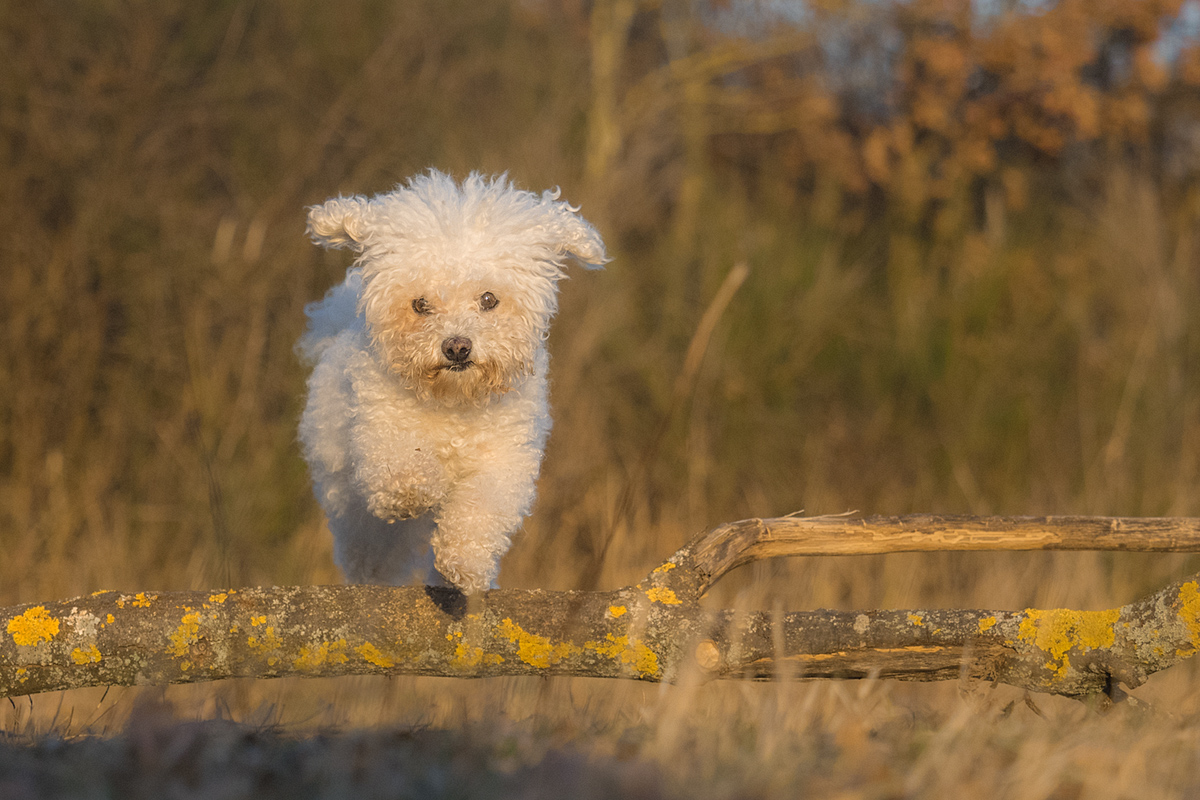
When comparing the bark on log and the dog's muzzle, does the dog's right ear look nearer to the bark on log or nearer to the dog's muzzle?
the dog's muzzle

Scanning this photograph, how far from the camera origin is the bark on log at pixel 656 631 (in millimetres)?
2738

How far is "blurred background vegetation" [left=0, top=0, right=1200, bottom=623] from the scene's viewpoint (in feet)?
24.9

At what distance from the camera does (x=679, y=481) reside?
9.05m

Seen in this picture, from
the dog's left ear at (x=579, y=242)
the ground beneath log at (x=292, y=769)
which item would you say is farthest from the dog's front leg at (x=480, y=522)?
the dog's left ear at (x=579, y=242)

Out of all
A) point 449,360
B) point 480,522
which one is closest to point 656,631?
point 480,522

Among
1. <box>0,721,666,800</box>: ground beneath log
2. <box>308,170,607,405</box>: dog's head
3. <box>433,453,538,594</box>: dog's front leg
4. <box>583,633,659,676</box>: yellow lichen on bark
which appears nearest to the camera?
<box>0,721,666,800</box>: ground beneath log

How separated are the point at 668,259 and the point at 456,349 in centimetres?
665

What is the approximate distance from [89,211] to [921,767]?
7.06 meters

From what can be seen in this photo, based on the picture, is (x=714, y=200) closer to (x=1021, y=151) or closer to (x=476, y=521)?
(x=1021, y=151)

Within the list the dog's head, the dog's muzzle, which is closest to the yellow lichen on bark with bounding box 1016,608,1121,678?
the dog's head

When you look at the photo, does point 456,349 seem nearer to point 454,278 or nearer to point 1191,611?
point 454,278

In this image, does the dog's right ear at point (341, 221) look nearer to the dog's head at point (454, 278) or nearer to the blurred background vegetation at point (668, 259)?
the dog's head at point (454, 278)

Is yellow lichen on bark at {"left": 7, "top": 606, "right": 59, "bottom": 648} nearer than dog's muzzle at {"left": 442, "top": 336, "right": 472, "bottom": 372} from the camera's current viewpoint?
Yes

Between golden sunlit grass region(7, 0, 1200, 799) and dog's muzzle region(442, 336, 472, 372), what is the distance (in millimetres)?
2901
